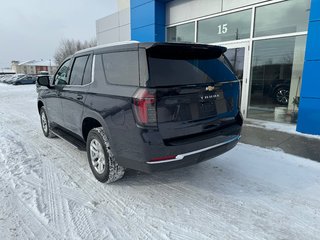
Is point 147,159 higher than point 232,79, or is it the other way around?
point 232,79

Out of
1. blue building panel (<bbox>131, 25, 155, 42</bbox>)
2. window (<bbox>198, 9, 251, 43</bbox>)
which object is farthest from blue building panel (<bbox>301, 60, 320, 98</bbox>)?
blue building panel (<bbox>131, 25, 155, 42</bbox>)

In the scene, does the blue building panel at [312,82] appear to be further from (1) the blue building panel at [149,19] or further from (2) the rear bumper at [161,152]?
(1) the blue building panel at [149,19]

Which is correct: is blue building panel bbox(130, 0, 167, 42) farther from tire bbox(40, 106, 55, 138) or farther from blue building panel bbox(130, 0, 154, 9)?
tire bbox(40, 106, 55, 138)

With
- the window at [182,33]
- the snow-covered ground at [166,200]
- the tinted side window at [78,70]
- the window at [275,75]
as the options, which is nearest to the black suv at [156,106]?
the tinted side window at [78,70]

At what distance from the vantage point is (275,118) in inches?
282

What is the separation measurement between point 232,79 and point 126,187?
84.9 inches

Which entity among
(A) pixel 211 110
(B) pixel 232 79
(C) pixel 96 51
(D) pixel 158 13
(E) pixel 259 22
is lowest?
(A) pixel 211 110


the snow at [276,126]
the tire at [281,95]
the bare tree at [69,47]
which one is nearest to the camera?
the snow at [276,126]

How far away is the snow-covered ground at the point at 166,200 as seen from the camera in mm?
2506

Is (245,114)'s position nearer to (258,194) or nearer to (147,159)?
(258,194)

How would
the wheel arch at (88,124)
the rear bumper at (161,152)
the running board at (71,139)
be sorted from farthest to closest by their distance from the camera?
the running board at (71,139), the wheel arch at (88,124), the rear bumper at (161,152)

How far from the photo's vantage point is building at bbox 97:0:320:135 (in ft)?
18.5

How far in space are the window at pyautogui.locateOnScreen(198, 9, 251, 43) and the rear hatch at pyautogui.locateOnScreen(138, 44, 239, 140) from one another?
4819 millimetres

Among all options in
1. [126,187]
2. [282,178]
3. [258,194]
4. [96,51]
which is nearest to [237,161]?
[282,178]
